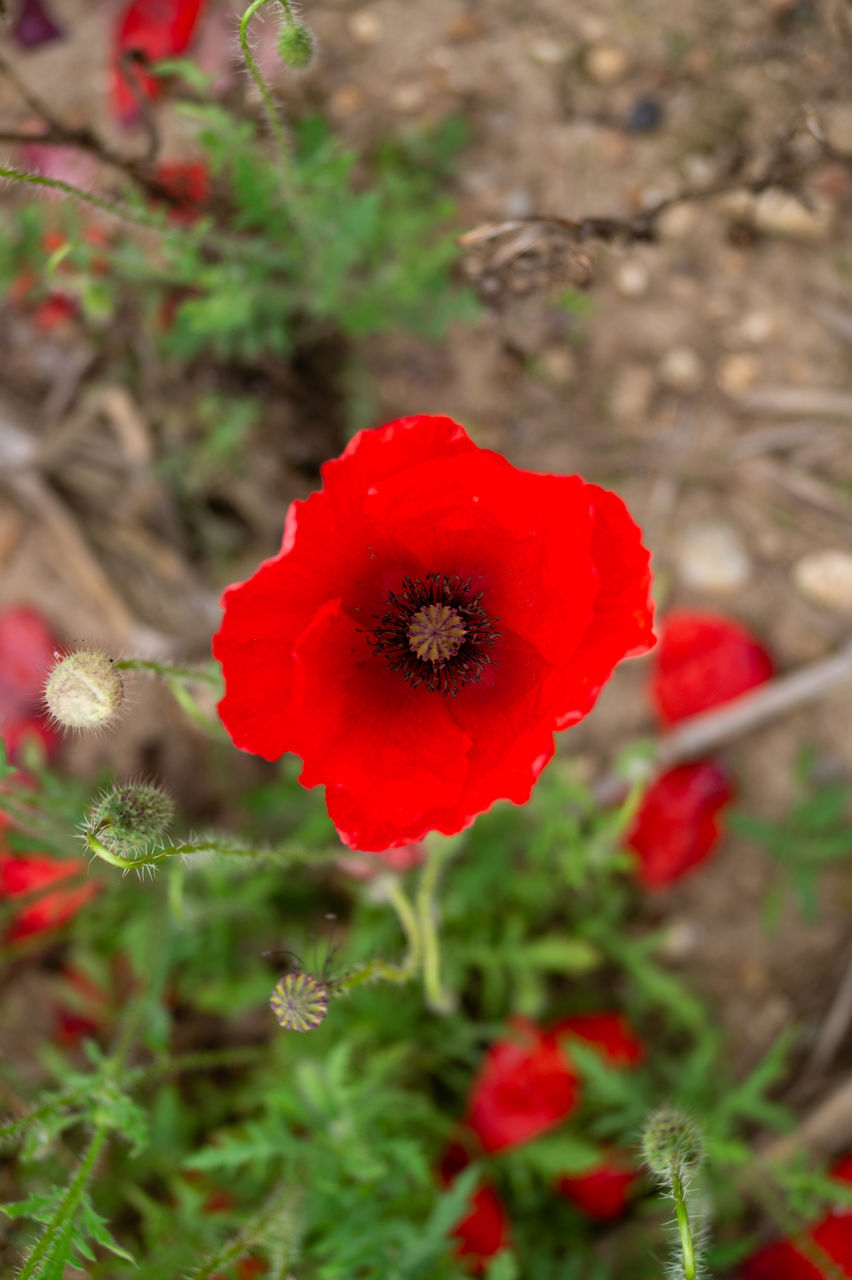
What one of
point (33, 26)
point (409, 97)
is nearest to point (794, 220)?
point (409, 97)

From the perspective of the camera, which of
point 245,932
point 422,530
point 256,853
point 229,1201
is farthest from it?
point 245,932

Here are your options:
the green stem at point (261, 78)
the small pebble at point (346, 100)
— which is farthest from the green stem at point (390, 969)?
the small pebble at point (346, 100)

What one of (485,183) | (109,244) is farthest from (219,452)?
(485,183)

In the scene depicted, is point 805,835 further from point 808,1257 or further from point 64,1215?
point 64,1215

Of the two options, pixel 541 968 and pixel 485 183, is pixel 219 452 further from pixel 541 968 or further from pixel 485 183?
pixel 541 968

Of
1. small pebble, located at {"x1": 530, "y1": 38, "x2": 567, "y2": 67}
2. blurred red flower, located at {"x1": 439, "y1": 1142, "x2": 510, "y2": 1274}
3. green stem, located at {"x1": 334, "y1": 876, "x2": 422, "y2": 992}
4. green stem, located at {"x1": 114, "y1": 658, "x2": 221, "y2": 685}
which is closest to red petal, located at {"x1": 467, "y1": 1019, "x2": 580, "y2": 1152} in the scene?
blurred red flower, located at {"x1": 439, "y1": 1142, "x2": 510, "y2": 1274}

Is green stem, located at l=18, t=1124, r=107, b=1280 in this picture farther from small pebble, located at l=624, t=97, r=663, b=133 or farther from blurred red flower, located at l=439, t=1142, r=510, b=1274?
small pebble, located at l=624, t=97, r=663, b=133

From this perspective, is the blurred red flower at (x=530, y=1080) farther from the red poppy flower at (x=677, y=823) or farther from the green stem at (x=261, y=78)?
the green stem at (x=261, y=78)
